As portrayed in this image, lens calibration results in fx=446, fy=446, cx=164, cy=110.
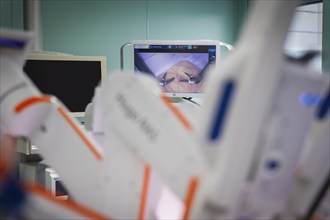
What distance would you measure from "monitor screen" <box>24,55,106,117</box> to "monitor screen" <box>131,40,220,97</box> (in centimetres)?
31

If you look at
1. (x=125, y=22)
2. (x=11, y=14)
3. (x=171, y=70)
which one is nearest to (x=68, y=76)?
(x=171, y=70)

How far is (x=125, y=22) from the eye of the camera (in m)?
4.77

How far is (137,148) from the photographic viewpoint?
3.50ft

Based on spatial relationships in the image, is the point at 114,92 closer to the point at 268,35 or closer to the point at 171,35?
the point at 268,35

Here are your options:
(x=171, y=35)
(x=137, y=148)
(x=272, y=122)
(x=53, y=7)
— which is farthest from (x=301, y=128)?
(x=171, y=35)

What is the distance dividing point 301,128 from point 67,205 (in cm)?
53

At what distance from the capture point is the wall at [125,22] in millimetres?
4445

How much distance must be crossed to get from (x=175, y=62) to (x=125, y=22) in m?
1.65

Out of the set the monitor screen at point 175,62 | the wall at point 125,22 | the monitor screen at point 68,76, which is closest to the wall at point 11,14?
the wall at point 125,22

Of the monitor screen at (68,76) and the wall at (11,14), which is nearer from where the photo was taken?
the monitor screen at (68,76)

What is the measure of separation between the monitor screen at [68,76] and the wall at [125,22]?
1.33 meters

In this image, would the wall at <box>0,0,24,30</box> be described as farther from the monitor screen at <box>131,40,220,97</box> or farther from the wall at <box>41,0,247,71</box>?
the monitor screen at <box>131,40,220,97</box>

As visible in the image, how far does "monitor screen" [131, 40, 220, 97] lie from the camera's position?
329cm

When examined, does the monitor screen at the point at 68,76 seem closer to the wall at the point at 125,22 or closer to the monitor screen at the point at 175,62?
the monitor screen at the point at 175,62
